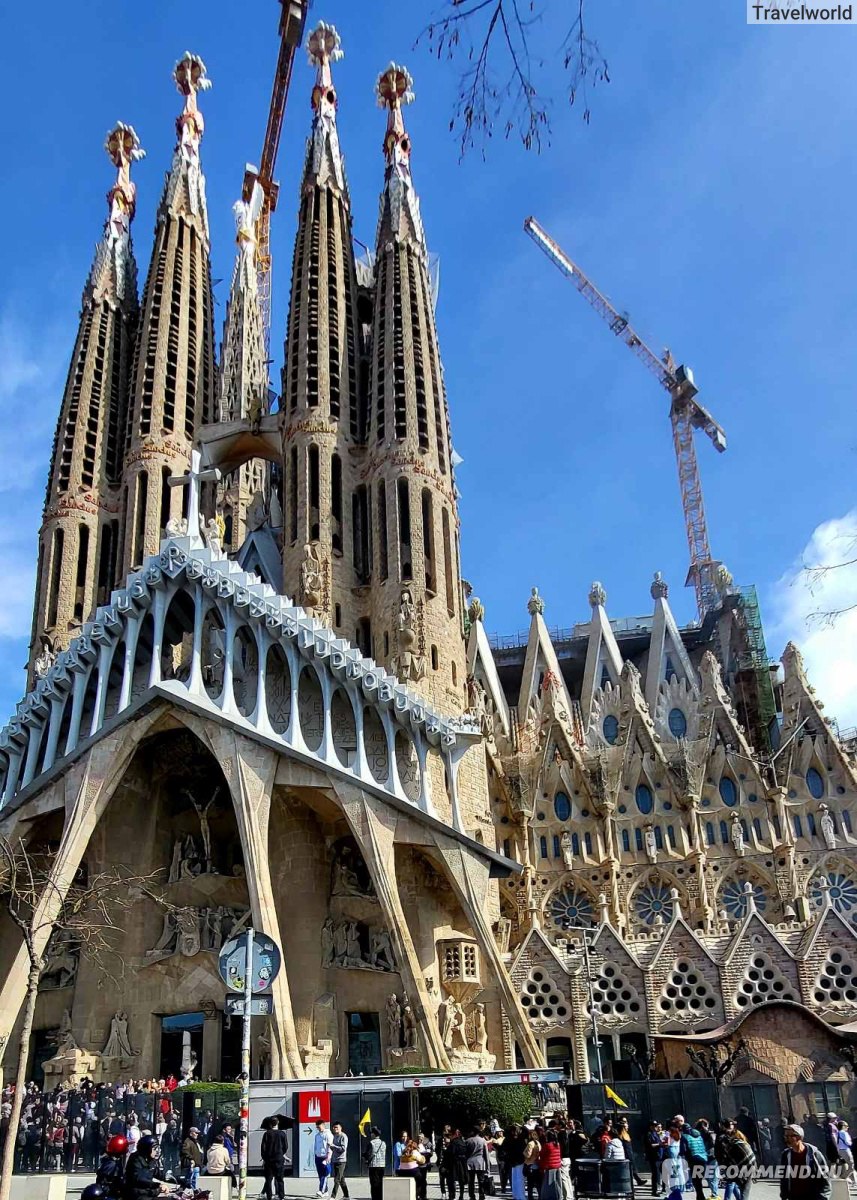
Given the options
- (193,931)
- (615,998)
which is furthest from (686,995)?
(193,931)

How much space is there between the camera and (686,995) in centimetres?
3042

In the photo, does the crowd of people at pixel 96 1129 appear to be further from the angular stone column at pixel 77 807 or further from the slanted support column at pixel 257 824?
the angular stone column at pixel 77 807

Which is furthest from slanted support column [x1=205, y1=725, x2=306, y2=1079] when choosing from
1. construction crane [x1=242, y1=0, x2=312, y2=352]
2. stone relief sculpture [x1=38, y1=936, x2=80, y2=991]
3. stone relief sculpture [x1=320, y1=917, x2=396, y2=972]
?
construction crane [x1=242, y1=0, x2=312, y2=352]

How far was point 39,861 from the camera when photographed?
30.6m

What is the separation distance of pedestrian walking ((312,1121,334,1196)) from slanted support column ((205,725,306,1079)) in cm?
1007

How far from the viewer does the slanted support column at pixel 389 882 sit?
25.6m

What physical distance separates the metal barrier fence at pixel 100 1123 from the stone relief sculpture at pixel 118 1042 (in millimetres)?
8379

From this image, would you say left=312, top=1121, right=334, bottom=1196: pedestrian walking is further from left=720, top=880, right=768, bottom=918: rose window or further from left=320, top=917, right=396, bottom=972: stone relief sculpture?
left=720, top=880, right=768, bottom=918: rose window

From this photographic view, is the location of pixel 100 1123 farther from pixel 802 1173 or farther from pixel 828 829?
pixel 828 829

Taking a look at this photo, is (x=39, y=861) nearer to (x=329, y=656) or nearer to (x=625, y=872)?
(x=329, y=656)

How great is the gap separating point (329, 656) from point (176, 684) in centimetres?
411

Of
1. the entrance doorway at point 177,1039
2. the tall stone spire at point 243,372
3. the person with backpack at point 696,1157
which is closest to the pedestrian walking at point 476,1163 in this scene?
the person with backpack at point 696,1157

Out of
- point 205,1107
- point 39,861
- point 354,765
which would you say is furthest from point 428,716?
point 205,1107

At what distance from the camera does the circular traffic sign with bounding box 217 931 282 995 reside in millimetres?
8836
